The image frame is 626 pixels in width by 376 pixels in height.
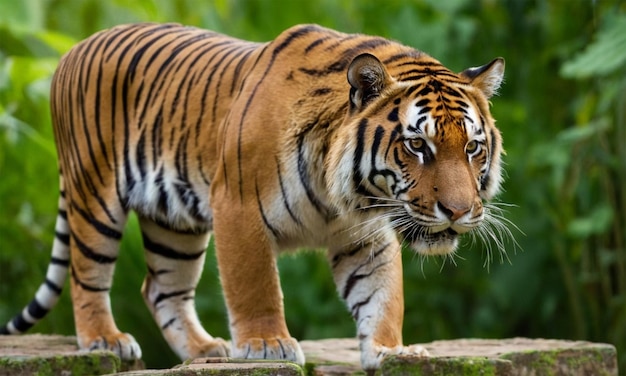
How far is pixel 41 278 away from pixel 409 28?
Answer: 4.12m

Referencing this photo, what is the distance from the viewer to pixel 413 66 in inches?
182

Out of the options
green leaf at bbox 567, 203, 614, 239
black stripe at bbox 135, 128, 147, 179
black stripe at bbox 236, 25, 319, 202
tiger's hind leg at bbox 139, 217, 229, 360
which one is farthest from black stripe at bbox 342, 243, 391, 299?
green leaf at bbox 567, 203, 614, 239

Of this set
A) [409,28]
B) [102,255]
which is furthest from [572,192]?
[102,255]

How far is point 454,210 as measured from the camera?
13.5 feet

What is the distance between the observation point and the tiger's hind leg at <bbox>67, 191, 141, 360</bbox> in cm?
551

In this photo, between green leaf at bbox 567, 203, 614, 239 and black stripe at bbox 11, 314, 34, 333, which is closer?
black stripe at bbox 11, 314, 34, 333

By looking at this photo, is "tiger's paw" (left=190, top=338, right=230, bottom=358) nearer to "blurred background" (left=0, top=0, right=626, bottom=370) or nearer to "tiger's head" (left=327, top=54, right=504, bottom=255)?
"tiger's head" (left=327, top=54, right=504, bottom=255)

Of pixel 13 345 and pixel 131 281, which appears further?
pixel 131 281

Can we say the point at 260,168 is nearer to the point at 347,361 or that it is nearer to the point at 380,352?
the point at 380,352

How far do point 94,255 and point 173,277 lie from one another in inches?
20.1

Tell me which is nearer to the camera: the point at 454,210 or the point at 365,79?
the point at 454,210

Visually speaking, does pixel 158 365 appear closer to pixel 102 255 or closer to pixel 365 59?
pixel 102 255

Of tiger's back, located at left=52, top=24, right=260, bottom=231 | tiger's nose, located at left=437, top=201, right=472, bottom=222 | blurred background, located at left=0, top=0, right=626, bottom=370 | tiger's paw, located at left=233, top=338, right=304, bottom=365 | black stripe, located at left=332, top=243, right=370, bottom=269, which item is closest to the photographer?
tiger's nose, located at left=437, top=201, right=472, bottom=222

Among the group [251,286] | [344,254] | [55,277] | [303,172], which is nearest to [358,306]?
[344,254]
